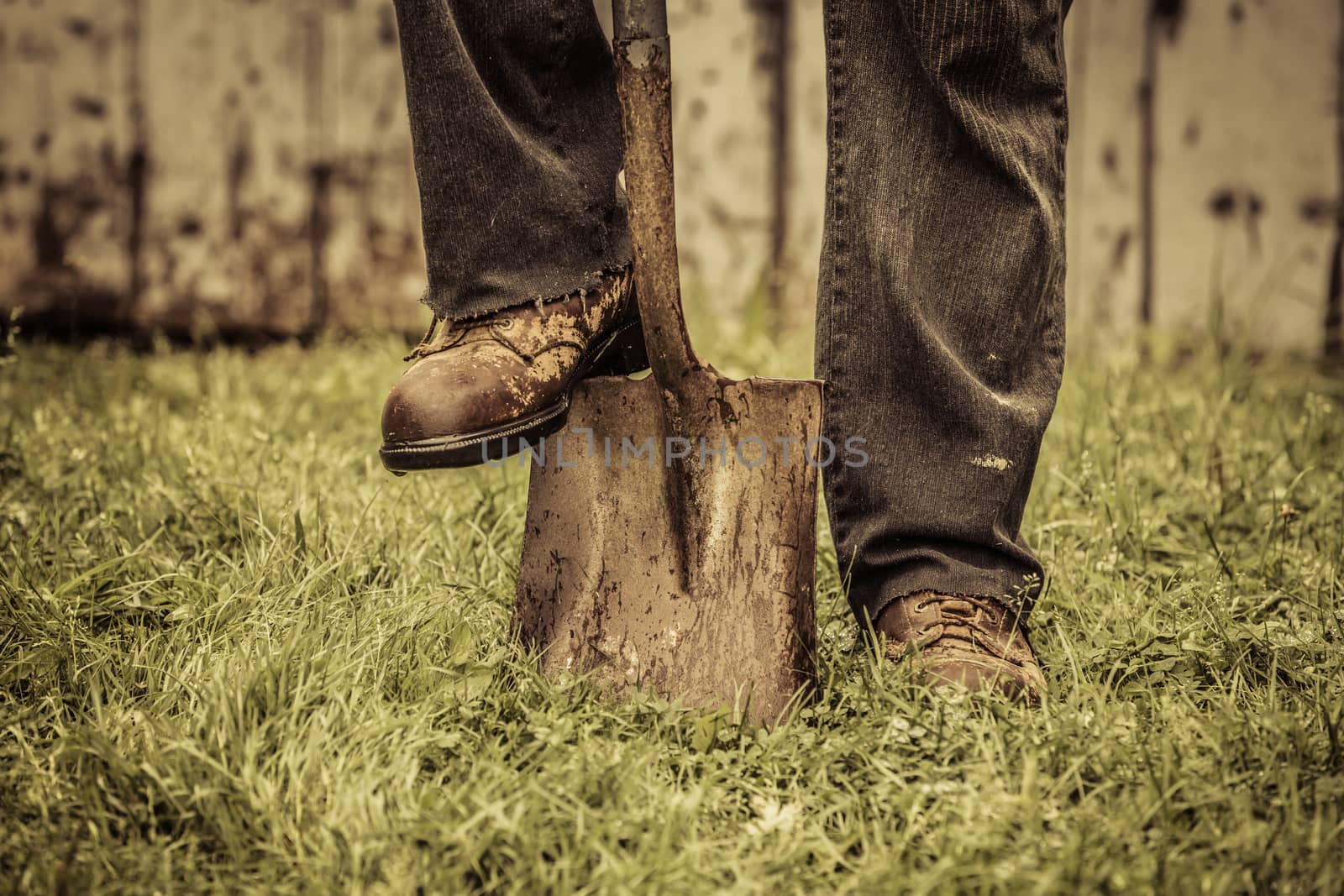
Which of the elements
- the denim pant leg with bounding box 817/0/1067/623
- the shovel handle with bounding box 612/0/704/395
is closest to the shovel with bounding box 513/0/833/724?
the shovel handle with bounding box 612/0/704/395

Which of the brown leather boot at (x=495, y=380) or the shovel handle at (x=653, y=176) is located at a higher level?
the shovel handle at (x=653, y=176)

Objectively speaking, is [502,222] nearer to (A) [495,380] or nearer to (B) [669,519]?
(A) [495,380]

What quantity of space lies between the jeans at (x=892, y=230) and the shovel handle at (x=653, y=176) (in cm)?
13

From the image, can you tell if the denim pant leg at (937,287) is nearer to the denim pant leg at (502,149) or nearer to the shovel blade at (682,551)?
the shovel blade at (682,551)

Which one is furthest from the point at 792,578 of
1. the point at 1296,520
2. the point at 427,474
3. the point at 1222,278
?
the point at 1222,278

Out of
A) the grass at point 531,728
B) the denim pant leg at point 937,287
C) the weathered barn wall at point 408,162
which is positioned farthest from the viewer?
the weathered barn wall at point 408,162

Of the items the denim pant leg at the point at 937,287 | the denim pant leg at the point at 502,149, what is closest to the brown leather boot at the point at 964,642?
the denim pant leg at the point at 937,287

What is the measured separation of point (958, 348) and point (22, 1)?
10.4ft

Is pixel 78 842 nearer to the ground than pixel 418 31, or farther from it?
nearer to the ground

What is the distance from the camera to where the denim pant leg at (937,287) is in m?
1.18

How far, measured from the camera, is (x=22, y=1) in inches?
115

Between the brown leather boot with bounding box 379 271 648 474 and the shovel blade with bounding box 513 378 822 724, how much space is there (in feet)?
0.26

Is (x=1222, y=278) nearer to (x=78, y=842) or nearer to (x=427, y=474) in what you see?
(x=427, y=474)

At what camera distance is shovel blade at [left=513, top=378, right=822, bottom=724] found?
3.68 ft
